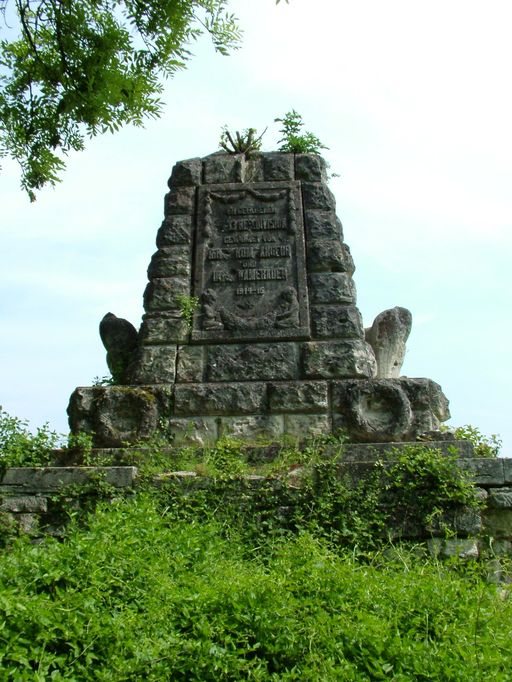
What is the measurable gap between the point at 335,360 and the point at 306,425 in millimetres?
583

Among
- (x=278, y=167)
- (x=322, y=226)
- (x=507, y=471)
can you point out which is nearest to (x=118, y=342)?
(x=322, y=226)

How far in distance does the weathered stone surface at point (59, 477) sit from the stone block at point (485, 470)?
218 centimetres

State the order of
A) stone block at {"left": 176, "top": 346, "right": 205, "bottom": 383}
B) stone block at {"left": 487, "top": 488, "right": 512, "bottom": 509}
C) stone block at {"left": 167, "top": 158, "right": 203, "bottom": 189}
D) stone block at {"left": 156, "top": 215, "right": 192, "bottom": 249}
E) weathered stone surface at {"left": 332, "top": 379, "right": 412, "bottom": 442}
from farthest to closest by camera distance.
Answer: stone block at {"left": 167, "top": 158, "right": 203, "bottom": 189} → stone block at {"left": 156, "top": 215, "right": 192, "bottom": 249} → stone block at {"left": 176, "top": 346, "right": 205, "bottom": 383} → weathered stone surface at {"left": 332, "top": 379, "right": 412, "bottom": 442} → stone block at {"left": 487, "top": 488, "right": 512, "bottom": 509}

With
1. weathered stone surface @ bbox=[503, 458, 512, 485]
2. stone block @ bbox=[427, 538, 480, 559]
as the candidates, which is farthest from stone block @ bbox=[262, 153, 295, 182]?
stone block @ bbox=[427, 538, 480, 559]

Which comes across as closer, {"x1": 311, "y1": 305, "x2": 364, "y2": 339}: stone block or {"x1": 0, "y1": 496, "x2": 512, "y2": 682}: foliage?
{"x1": 0, "y1": 496, "x2": 512, "y2": 682}: foliage

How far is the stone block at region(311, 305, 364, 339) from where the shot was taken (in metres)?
6.17

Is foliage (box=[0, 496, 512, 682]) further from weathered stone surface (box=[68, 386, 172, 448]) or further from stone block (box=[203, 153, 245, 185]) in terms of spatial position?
stone block (box=[203, 153, 245, 185])

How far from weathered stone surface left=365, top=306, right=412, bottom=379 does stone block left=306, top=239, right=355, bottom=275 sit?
513 millimetres

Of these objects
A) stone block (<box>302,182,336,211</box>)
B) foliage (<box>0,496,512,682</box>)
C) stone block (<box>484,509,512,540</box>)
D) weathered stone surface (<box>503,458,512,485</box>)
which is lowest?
foliage (<box>0,496,512,682</box>)

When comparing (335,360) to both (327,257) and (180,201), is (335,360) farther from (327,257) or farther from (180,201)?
(180,201)

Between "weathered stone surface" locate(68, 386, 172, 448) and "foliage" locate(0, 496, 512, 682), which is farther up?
"weathered stone surface" locate(68, 386, 172, 448)

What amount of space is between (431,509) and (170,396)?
7.00 feet

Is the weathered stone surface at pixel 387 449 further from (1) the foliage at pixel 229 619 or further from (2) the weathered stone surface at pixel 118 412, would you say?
(2) the weathered stone surface at pixel 118 412

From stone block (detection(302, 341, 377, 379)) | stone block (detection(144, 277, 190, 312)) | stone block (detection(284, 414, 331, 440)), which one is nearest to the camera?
stone block (detection(284, 414, 331, 440))
